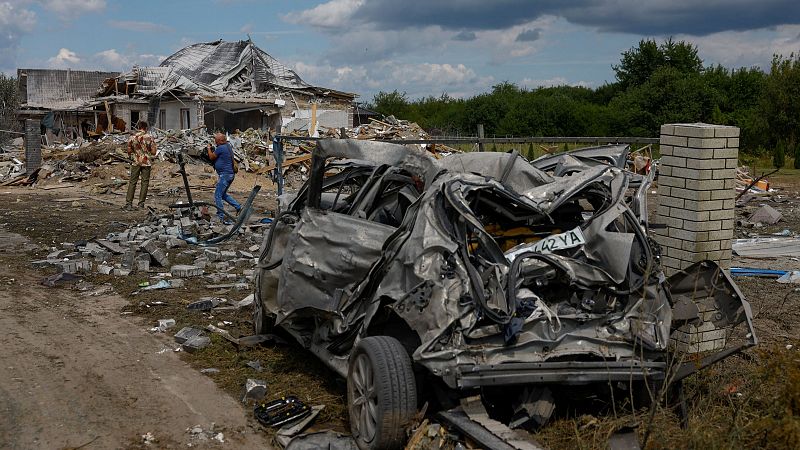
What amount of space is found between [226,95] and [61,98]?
51.7 feet

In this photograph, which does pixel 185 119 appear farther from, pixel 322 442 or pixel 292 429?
pixel 322 442

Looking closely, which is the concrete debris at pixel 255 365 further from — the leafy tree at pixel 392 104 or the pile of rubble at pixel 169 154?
the leafy tree at pixel 392 104

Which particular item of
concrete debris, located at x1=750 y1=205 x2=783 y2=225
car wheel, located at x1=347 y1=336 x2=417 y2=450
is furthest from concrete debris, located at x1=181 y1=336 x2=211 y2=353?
concrete debris, located at x1=750 y1=205 x2=783 y2=225

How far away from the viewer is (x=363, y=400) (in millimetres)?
4887

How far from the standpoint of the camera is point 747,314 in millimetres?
5016

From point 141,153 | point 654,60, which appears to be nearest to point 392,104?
point 654,60

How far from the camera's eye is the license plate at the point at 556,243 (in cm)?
A: 498

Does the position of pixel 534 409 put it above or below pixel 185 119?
below

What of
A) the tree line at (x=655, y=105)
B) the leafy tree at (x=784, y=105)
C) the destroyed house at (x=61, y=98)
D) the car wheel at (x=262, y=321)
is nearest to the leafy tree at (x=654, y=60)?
the tree line at (x=655, y=105)

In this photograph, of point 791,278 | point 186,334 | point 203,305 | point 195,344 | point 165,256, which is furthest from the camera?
point 165,256

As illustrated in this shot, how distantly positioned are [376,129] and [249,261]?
25.4 metres

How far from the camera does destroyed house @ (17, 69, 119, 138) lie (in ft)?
142

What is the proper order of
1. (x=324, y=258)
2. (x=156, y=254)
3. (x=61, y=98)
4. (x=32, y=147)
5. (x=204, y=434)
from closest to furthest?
(x=204, y=434), (x=324, y=258), (x=156, y=254), (x=32, y=147), (x=61, y=98)

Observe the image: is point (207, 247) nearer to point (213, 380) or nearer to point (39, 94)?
point (213, 380)
